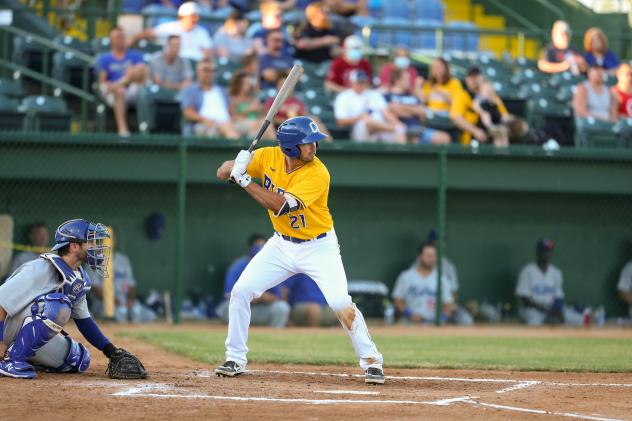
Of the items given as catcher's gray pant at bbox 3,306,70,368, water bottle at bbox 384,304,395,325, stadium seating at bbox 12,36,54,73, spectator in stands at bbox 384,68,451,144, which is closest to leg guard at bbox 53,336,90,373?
catcher's gray pant at bbox 3,306,70,368

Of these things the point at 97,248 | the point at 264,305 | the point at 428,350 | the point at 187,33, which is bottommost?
the point at 428,350

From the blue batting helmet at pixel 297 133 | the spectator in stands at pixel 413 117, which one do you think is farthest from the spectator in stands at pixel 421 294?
the blue batting helmet at pixel 297 133

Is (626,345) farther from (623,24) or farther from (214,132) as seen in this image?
(623,24)

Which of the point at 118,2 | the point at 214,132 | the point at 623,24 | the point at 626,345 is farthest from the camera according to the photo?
the point at 623,24

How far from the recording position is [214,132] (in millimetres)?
13703

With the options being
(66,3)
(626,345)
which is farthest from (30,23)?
(626,345)

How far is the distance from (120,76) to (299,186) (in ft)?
22.7

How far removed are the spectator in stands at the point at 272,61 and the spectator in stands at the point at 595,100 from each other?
12.9 ft

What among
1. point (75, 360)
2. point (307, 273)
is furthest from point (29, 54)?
point (307, 273)

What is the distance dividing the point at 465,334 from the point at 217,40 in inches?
217

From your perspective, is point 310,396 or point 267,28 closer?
point 310,396

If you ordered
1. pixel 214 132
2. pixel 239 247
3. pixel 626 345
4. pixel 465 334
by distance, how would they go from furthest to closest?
pixel 239 247, pixel 214 132, pixel 465 334, pixel 626 345

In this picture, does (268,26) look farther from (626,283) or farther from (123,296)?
(626,283)

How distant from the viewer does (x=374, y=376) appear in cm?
739
